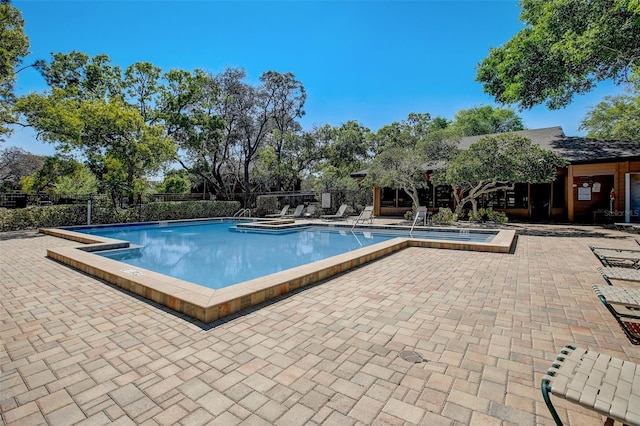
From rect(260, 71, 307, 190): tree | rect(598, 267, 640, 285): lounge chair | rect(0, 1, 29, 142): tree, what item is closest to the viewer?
rect(598, 267, 640, 285): lounge chair

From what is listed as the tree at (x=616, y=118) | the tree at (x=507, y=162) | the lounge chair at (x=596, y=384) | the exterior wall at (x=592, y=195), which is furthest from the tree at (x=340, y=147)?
the lounge chair at (x=596, y=384)

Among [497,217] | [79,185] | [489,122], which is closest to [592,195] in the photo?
[497,217]

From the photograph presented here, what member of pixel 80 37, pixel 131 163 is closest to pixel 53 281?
pixel 131 163

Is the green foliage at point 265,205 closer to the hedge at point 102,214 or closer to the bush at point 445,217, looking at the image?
the hedge at point 102,214

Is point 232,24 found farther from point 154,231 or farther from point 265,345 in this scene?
point 265,345

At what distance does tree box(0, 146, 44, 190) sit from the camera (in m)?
24.4

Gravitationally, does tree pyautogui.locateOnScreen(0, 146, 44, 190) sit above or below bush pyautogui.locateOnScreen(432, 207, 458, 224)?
above

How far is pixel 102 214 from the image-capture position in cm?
1312

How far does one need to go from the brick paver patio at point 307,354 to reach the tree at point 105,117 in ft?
31.4

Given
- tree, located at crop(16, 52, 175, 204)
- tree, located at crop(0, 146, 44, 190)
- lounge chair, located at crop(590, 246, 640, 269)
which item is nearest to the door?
lounge chair, located at crop(590, 246, 640, 269)

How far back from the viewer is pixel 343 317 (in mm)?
3186

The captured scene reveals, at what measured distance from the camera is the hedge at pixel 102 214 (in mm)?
11047

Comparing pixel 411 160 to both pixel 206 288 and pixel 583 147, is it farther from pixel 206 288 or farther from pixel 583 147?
pixel 206 288

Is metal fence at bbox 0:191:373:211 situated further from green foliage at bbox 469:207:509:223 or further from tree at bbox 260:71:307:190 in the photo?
green foliage at bbox 469:207:509:223
